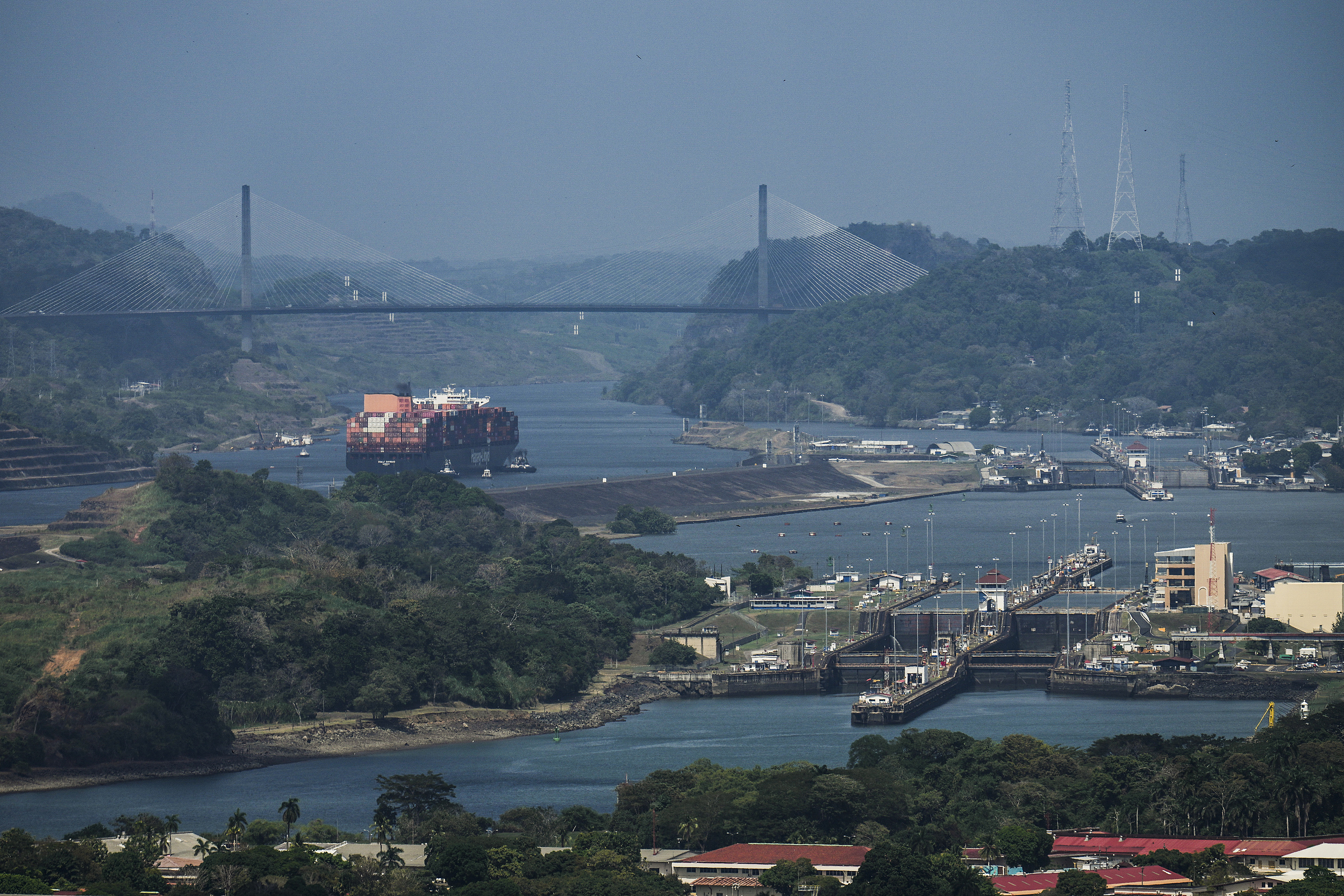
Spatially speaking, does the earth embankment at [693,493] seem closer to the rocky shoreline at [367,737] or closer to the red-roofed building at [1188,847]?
the rocky shoreline at [367,737]

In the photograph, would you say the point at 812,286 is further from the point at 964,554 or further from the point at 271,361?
the point at 964,554

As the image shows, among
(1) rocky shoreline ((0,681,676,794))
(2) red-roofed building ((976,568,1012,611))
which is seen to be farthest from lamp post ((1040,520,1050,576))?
(1) rocky shoreline ((0,681,676,794))

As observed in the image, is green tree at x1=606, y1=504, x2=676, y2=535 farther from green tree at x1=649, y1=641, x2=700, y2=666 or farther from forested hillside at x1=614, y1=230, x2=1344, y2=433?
forested hillside at x1=614, y1=230, x2=1344, y2=433

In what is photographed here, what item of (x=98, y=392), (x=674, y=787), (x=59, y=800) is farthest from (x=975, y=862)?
(x=98, y=392)

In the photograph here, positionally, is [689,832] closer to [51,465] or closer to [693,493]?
[693,493]

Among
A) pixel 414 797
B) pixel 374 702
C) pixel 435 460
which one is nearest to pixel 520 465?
pixel 435 460
